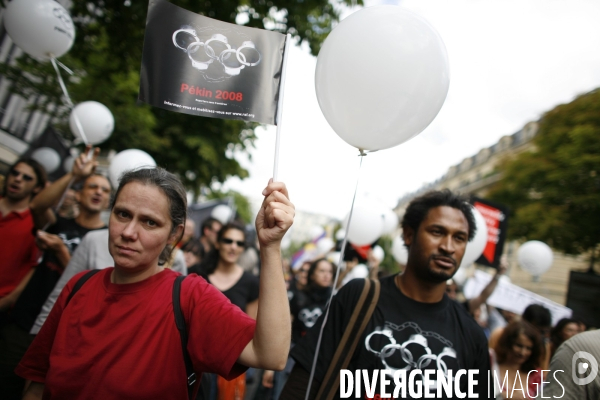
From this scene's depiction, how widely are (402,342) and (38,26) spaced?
142 inches

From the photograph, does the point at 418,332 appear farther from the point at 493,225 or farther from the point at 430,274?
the point at 493,225


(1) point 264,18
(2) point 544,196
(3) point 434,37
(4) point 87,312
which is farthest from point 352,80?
(2) point 544,196

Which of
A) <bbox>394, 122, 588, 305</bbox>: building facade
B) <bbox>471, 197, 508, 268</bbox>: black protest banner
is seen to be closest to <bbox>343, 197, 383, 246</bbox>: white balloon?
<bbox>471, 197, 508, 268</bbox>: black protest banner

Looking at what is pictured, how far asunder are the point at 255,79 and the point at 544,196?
67.5 ft

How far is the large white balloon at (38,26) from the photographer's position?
11.6 ft

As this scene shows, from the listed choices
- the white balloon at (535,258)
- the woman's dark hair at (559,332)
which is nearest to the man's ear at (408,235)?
the woman's dark hair at (559,332)

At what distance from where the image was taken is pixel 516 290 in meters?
7.87

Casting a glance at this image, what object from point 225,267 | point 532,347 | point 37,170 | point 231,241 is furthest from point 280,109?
point 532,347

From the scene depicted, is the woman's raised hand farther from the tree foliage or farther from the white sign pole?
the tree foliage

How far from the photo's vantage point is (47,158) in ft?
25.6

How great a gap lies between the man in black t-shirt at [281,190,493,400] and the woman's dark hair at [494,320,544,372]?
1.79 m

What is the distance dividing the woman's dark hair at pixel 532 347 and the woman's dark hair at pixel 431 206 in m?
1.74

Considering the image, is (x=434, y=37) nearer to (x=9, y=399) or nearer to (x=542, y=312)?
(x=9, y=399)

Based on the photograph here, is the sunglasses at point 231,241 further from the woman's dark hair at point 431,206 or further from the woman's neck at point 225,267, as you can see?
the woman's dark hair at point 431,206
